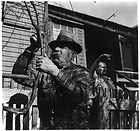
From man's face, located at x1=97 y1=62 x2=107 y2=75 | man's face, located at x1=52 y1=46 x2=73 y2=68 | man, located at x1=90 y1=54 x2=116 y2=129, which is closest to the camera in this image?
man's face, located at x1=52 y1=46 x2=73 y2=68

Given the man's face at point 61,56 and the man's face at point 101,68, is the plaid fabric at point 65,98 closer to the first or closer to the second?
the man's face at point 61,56

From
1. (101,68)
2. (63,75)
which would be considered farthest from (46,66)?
(101,68)

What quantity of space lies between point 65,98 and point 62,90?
2.2 inches

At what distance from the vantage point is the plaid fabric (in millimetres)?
1712

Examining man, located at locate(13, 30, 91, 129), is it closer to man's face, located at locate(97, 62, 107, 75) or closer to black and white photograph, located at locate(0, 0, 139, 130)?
black and white photograph, located at locate(0, 0, 139, 130)

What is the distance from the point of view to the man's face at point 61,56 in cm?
186

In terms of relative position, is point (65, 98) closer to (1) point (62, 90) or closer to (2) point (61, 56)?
(1) point (62, 90)

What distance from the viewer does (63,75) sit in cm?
172

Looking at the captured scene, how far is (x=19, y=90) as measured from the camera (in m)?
4.28

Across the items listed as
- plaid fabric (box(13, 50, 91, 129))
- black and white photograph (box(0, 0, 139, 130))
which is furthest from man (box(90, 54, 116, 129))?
plaid fabric (box(13, 50, 91, 129))

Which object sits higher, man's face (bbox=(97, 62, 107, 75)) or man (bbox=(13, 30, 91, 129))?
man's face (bbox=(97, 62, 107, 75))

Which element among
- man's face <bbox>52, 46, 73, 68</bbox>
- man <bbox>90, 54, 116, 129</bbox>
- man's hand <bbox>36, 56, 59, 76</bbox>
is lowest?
man <bbox>90, 54, 116, 129</bbox>

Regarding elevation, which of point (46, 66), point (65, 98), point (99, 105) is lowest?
point (99, 105)

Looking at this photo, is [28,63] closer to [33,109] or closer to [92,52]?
[33,109]
